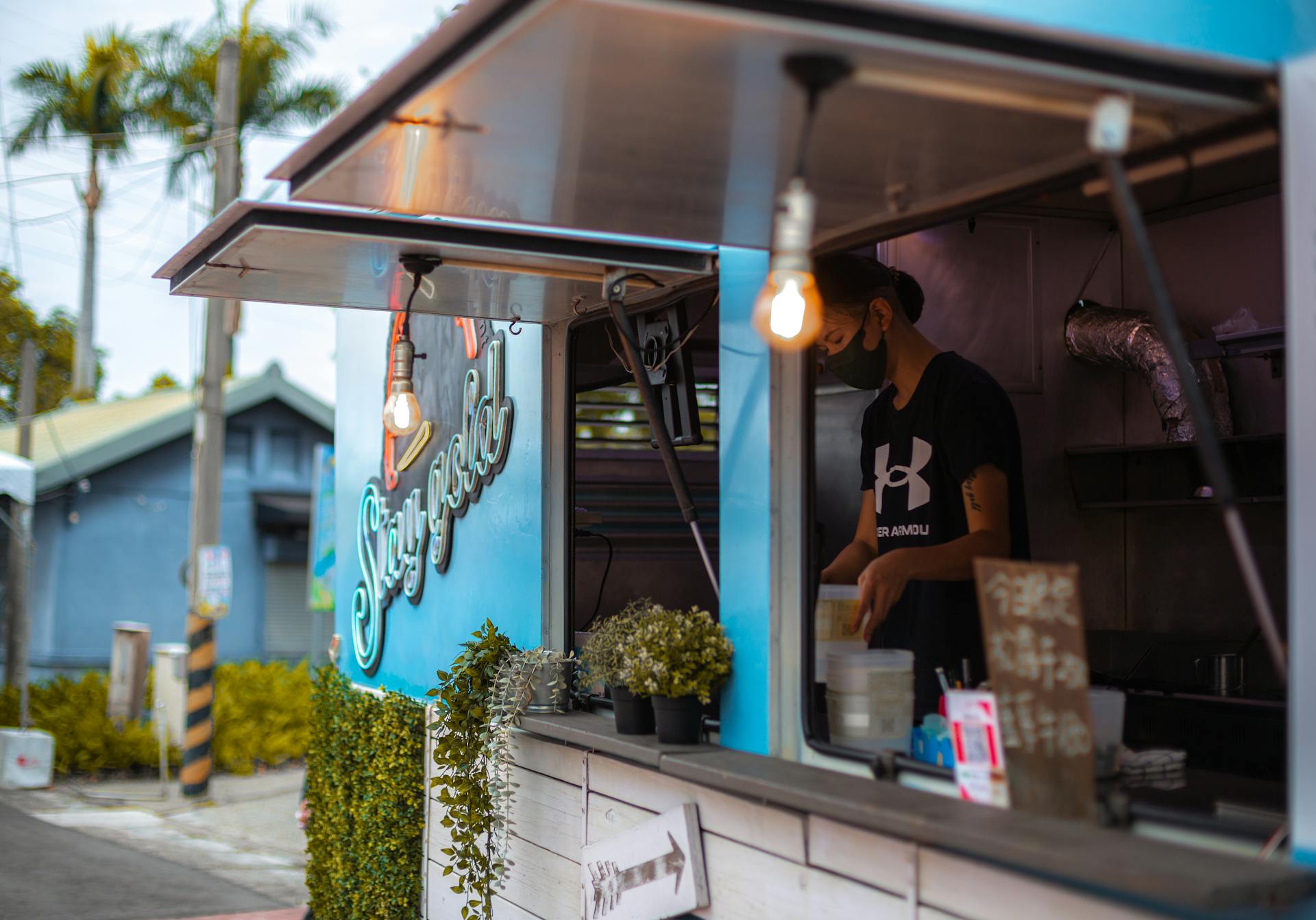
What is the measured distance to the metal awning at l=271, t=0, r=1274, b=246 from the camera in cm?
216

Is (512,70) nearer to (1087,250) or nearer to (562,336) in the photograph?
(562,336)

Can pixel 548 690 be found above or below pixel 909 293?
below

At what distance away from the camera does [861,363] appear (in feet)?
13.8

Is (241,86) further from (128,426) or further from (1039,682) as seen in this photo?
(1039,682)

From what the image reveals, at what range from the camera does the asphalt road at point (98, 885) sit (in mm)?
7605

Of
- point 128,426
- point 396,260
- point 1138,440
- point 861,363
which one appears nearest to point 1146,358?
point 1138,440

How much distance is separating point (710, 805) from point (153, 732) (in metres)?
10.9

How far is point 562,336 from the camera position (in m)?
4.92

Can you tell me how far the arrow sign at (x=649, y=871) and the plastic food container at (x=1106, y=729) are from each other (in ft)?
3.88

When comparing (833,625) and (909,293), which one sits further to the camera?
(909,293)

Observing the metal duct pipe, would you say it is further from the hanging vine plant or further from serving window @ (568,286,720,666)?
the hanging vine plant

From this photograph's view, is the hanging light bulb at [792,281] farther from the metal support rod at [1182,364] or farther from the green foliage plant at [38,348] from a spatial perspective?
the green foliage plant at [38,348]

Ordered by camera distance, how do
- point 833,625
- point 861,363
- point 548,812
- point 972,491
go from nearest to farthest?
point 833,625 → point 972,491 → point 861,363 → point 548,812

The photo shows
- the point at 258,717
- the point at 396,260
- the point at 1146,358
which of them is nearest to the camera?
the point at 396,260
